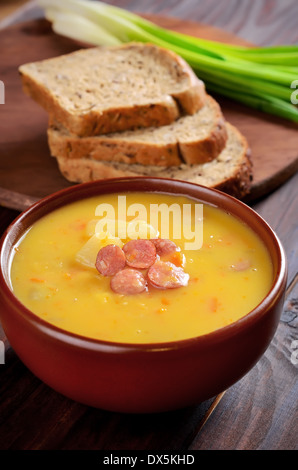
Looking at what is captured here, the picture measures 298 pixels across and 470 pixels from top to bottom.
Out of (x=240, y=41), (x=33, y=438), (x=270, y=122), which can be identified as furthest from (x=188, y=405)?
(x=240, y=41)

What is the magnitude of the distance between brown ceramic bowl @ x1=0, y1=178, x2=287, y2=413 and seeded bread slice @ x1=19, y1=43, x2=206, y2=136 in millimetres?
1240

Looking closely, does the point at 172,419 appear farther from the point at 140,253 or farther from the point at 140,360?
the point at 140,253

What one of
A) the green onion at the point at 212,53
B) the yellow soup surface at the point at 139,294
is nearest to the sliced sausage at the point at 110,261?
the yellow soup surface at the point at 139,294

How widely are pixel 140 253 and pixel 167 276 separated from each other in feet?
0.36

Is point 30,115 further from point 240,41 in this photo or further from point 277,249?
point 277,249

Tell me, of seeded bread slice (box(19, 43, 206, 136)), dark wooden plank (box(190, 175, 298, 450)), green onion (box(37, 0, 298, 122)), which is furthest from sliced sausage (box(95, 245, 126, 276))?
green onion (box(37, 0, 298, 122))

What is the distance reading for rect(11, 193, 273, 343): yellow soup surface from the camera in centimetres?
151

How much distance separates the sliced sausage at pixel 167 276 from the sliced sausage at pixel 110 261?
0.26 feet

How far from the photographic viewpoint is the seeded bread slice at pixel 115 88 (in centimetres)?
270

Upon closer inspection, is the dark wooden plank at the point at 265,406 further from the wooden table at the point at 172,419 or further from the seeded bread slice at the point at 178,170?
the seeded bread slice at the point at 178,170

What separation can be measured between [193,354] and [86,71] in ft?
6.45

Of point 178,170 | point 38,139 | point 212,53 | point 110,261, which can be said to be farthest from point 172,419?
point 212,53

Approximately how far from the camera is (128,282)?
63.2 inches

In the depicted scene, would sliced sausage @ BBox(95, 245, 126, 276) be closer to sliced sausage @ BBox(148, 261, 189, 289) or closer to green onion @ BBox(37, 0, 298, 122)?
sliced sausage @ BBox(148, 261, 189, 289)
